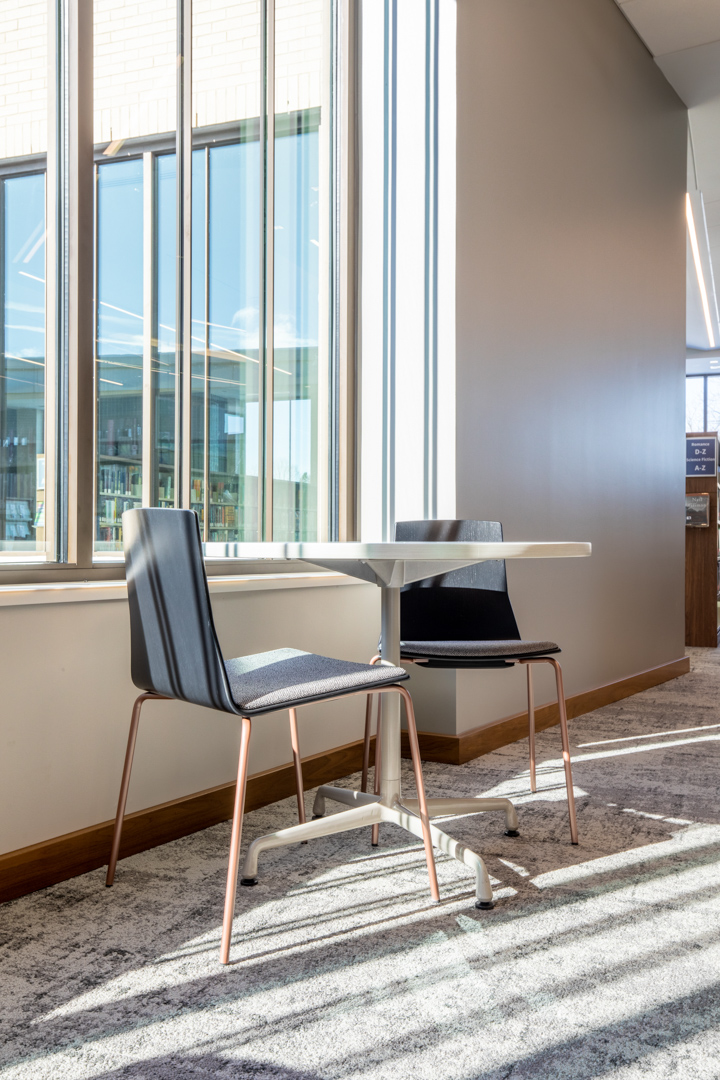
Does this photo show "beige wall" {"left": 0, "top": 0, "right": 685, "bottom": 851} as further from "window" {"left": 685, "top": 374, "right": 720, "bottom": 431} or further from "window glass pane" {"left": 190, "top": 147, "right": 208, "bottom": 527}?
"window" {"left": 685, "top": 374, "right": 720, "bottom": 431}

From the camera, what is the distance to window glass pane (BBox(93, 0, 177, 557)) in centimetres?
231

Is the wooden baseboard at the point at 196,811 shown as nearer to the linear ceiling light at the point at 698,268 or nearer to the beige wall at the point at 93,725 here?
the beige wall at the point at 93,725

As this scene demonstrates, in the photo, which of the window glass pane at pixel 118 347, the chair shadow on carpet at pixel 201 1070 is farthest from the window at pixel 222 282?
the chair shadow on carpet at pixel 201 1070

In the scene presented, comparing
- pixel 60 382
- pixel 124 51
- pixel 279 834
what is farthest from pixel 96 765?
pixel 124 51

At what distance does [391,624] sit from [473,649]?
10.5 inches

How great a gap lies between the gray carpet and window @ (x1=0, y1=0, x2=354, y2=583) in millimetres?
753

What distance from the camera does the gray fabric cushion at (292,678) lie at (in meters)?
1.64

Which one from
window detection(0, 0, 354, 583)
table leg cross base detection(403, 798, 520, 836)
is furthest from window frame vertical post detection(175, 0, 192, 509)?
table leg cross base detection(403, 798, 520, 836)

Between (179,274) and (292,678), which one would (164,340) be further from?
(292,678)

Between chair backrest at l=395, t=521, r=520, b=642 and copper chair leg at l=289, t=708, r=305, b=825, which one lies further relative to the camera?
chair backrest at l=395, t=521, r=520, b=642

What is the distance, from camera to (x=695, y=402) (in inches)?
579

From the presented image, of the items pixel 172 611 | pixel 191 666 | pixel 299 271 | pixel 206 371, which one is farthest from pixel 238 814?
pixel 299 271

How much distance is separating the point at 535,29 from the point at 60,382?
2.67 metres

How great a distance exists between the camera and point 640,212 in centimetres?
479
